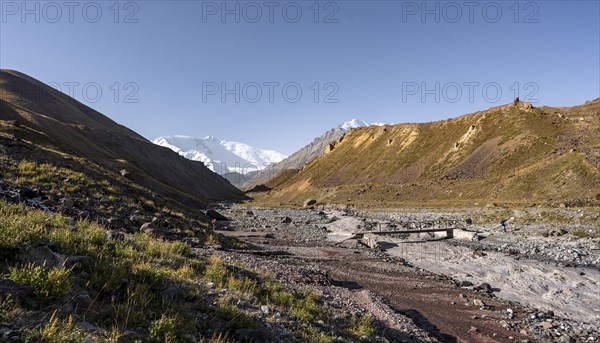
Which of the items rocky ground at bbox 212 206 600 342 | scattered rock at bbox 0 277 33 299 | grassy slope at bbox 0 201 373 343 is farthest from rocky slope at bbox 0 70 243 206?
scattered rock at bbox 0 277 33 299

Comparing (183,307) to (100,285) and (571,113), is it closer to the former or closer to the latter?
(100,285)

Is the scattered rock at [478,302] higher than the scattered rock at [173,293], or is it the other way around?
the scattered rock at [173,293]

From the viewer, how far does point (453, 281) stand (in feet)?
65.2

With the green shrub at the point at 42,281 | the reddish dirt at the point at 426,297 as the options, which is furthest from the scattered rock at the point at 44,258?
the reddish dirt at the point at 426,297

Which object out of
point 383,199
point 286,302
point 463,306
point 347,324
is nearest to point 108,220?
point 286,302

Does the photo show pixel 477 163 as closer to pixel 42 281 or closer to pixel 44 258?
pixel 44 258

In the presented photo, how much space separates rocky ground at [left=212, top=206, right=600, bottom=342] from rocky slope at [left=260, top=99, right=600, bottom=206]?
2908cm

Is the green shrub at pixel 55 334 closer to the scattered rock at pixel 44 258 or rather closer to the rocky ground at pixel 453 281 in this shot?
the scattered rock at pixel 44 258

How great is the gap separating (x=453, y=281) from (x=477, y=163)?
261 ft

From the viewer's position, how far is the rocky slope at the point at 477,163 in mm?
57062

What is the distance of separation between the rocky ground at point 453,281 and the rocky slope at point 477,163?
29076mm

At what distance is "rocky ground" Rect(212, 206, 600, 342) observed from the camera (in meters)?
13.0

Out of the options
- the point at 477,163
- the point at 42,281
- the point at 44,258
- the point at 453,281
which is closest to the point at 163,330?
the point at 42,281

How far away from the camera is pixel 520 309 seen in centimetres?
1554
